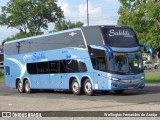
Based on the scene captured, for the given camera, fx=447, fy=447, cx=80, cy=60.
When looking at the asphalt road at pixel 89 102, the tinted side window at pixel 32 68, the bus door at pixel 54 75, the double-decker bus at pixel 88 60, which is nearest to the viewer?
the asphalt road at pixel 89 102

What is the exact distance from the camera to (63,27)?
103438 mm

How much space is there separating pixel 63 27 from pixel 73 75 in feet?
257

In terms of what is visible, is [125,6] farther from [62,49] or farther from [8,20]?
[8,20]

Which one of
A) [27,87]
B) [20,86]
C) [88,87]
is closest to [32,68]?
[27,87]

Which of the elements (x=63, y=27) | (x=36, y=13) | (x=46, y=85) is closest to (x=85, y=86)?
(x=46, y=85)

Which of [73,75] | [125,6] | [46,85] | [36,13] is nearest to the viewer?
[73,75]

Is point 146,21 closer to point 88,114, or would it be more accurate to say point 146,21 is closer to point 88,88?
point 88,88

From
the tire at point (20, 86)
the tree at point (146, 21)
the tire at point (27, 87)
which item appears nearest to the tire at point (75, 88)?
the tire at point (27, 87)

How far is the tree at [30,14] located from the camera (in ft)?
211

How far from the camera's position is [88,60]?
2438cm

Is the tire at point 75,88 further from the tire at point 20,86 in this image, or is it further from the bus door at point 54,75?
the tire at point 20,86

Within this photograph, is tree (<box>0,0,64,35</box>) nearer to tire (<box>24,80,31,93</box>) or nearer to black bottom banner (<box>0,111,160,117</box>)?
tire (<box>24,80,31,93</box>)

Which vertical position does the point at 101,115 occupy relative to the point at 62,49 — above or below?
below

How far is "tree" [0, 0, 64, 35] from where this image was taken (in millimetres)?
64312
